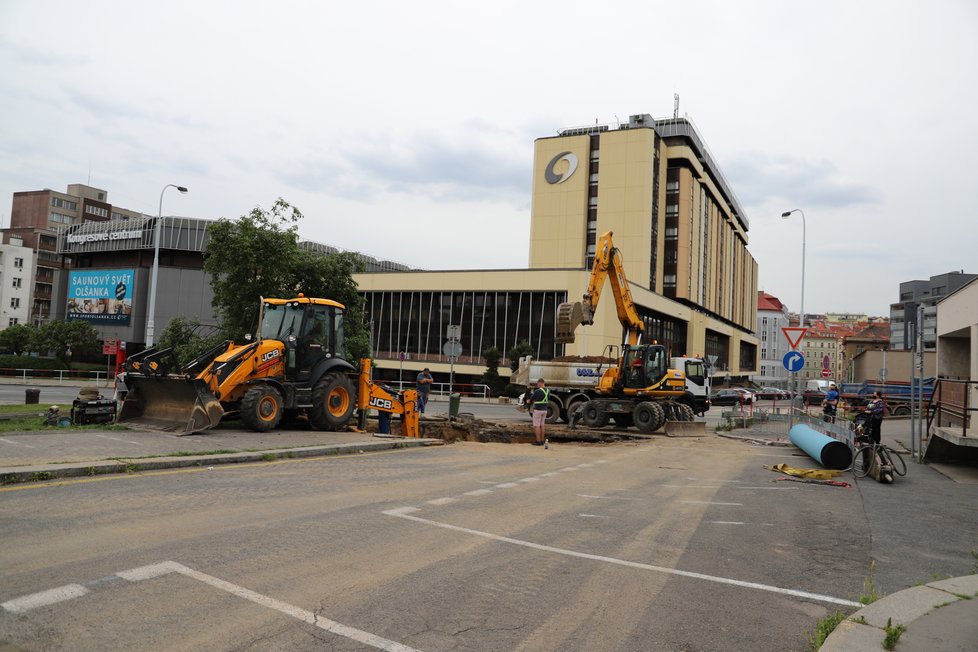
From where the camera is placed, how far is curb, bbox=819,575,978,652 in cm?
400

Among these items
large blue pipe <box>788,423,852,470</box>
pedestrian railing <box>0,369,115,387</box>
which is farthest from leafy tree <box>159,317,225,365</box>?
large blue pipe <box>788,423,852,470</box>

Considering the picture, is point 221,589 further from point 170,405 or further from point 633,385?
point 633,385

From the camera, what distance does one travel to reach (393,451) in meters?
14.0

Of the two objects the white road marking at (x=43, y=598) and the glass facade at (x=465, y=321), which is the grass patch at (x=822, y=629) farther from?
the glass facade at (x=465, y=321)

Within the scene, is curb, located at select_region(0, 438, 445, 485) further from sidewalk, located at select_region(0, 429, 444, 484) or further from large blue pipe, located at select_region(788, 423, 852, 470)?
large blue pipe, located at select_region(788, 423, 852, 470)

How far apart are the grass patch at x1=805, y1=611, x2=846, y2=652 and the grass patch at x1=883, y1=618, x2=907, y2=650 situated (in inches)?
12.2

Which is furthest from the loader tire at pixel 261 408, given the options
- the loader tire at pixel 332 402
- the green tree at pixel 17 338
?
the green tree at pixel 17 338

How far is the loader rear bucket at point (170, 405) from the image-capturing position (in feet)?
43.0

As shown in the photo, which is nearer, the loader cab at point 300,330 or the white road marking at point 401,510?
the white road marking at point 401,510

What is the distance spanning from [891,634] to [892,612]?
61cm

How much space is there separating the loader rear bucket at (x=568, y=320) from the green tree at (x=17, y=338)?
55.2 m

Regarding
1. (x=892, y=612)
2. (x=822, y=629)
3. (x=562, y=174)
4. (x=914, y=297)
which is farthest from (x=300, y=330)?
(x=914, y=297)

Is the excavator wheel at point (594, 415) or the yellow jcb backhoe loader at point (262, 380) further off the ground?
the yellow jcb backhoe loader at point (262, 380)

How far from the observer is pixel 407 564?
5516 millimetres
